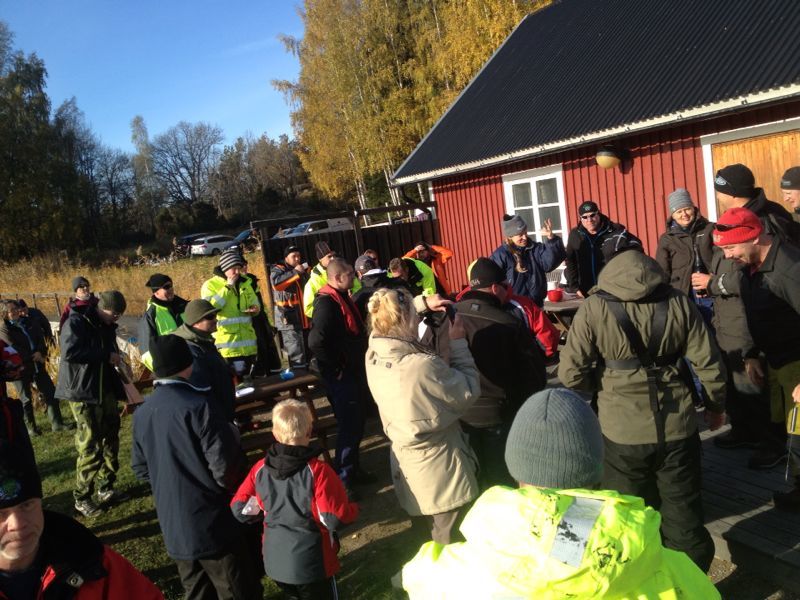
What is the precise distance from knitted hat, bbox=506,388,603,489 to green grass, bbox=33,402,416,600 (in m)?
2.40

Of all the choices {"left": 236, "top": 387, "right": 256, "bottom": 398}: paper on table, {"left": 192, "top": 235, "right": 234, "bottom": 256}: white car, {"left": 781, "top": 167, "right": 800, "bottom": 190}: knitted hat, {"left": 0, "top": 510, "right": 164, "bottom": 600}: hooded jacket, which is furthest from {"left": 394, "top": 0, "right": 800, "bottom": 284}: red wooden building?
{"left": 192, "top": 235, "right": 234, "bottom": 256}: white car

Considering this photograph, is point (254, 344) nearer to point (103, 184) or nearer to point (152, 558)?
point (152, 558)

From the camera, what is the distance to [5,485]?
1713mm

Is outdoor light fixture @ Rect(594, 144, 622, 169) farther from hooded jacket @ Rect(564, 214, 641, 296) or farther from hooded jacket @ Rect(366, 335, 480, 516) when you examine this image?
hooded jacket @ Rect(366, 335, 480, 516)

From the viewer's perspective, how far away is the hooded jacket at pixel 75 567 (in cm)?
172

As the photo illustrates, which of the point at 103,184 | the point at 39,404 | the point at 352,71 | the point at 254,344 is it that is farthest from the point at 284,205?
the point at 254,344

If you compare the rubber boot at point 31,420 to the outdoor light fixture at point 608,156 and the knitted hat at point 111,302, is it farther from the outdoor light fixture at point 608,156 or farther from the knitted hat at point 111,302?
the outdoor light fixture at point 608,156

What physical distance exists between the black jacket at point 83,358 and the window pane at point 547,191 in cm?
714

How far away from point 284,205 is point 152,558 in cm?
4997

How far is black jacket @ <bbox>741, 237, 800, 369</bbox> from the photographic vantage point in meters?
3.33

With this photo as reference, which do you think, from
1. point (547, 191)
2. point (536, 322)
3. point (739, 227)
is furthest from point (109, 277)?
point (739, 227)

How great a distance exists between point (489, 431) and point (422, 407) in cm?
79

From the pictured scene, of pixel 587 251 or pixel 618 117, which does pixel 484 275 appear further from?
pixel 618 117

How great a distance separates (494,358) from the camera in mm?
3576
